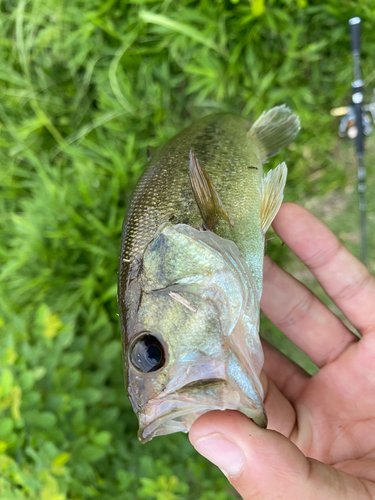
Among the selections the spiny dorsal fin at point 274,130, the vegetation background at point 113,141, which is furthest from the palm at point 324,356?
the vegetation background at point 113,141

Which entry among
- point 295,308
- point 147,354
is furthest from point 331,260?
point 147,354

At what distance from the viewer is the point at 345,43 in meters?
2.47

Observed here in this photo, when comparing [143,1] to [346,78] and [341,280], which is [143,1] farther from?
[341,280]

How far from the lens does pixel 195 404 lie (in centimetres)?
100

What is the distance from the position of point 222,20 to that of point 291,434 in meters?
2.62

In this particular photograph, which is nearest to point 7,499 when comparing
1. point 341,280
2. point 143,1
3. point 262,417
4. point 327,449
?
point 262,417

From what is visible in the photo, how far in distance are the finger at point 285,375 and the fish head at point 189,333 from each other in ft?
2.31

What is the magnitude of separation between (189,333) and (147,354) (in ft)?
0.52

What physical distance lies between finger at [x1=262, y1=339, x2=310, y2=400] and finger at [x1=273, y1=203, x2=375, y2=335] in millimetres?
392

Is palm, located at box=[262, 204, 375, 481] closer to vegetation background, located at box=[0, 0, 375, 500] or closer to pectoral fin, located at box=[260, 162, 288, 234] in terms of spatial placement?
pectoral fin, located at box=[260, 162, 288, 234]

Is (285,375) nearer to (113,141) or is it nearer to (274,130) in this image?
(274,130)

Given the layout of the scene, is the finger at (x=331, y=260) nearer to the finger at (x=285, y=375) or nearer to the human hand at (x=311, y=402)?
the human hand at (x=311, y=402)

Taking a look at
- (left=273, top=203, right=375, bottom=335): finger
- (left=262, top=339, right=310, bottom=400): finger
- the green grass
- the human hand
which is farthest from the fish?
the green grass

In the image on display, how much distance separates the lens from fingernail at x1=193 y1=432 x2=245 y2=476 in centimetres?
100
